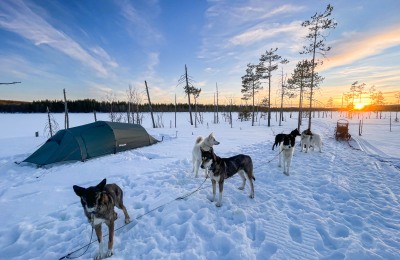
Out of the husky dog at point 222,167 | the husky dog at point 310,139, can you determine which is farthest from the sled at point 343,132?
the husky dog at point 222,167

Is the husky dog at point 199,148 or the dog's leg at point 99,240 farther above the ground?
the husky dog at point 199,148

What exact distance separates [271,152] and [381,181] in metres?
5.42

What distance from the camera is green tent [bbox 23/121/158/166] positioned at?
407 inches

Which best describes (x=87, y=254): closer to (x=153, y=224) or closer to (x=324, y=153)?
(x=153, y=224)

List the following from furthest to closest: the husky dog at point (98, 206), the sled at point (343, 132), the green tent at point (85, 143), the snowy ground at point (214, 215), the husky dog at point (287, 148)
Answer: the sled at point (343, 132), the green tent at point (85, 143), the husky dog at point (287, 148), the snowy ground at point (214, 215), the husky dog at point (98, 206)

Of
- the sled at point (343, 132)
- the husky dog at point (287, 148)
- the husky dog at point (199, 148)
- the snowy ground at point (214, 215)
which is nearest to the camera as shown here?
the snowy ground at point (214, 215)

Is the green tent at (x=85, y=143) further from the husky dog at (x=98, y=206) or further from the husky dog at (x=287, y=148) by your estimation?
the husky dog at (x=287, y=148)

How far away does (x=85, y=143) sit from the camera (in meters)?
11.0

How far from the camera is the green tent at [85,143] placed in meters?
10.3

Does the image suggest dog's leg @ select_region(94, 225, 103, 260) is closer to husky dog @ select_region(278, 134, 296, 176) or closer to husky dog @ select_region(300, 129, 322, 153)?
husky dog @ select_region(278, 134, 296, 176)

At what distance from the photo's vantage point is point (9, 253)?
3.98 m

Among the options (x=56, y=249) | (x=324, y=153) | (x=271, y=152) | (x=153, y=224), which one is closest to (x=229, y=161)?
(x=153, y=224)

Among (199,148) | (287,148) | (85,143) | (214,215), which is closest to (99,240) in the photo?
(214,215)

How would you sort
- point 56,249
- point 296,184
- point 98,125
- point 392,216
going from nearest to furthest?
point 56,249 → point 392,216 → point 296,184 → point 98,125
